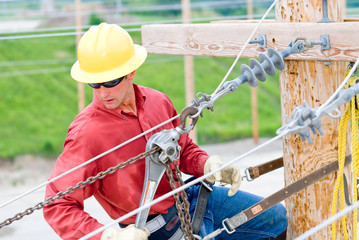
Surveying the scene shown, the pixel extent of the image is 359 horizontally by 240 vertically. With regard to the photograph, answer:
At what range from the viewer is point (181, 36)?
3.38m

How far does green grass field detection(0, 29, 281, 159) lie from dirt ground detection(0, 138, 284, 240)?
45 cm

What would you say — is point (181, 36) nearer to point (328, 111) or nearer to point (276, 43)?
point (276, 43)

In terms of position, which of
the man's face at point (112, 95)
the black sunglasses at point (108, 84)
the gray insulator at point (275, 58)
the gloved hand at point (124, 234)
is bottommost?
the gloved hand at point (124, 234)

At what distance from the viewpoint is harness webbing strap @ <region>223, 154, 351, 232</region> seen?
2.88 meters

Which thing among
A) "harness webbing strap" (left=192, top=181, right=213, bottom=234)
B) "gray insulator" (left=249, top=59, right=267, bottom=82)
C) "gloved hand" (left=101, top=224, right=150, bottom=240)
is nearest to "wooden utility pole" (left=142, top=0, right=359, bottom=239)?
"gray insulator" (left=249, top=59, right=267, bottom=82)

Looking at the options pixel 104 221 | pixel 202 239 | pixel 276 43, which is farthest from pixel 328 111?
pixel 104 221

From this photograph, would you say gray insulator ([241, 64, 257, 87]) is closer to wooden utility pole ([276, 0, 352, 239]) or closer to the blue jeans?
wooden utility pole ([276, 0, 352, 239])

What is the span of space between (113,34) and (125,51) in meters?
0.09

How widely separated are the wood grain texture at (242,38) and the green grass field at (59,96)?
7985mm

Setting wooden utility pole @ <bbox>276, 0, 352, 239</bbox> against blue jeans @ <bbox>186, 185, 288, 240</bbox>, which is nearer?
wooden utility pole @ <bbox>276, 0, 352, 239</bbox>

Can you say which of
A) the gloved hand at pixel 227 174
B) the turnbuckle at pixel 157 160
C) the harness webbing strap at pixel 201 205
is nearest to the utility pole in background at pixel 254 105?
the harness webbing strap at pixel 201 205

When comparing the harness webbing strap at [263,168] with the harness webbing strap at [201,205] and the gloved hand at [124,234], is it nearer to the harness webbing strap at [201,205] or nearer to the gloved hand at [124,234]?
the harness webbing strap at [201,205]

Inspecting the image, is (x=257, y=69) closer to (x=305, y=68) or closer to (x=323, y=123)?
(x=305, y=68)

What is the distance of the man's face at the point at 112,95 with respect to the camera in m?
2.78
